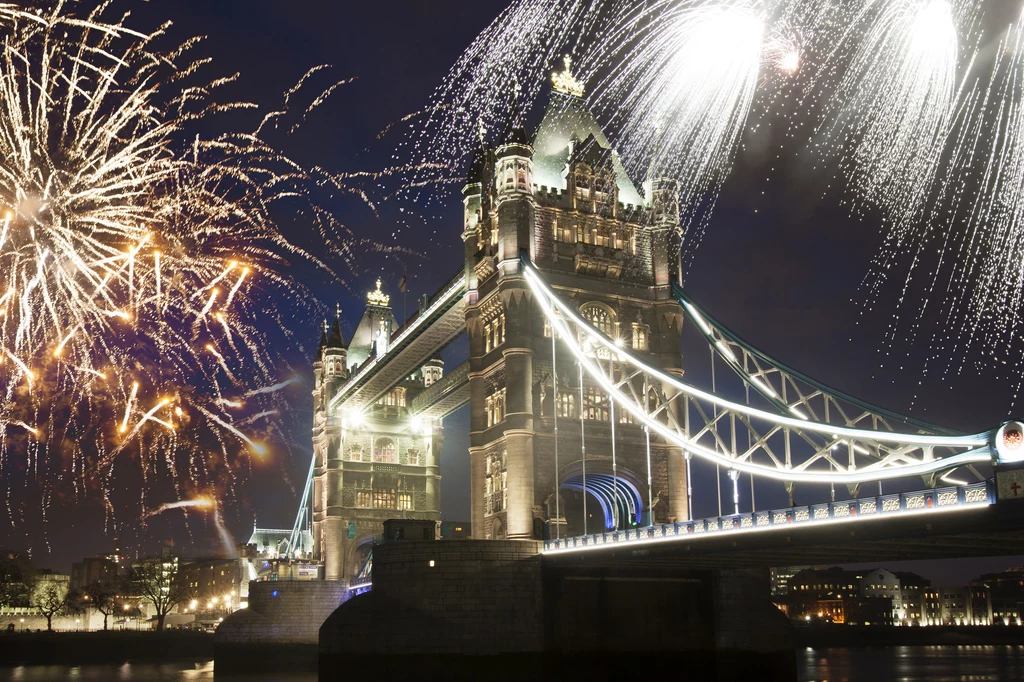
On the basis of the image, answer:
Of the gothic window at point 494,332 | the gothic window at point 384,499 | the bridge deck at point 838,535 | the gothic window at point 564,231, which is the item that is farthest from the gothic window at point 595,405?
the gothic window at point 384,499

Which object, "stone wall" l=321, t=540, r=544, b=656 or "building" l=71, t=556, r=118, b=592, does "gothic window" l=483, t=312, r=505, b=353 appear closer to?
"stone wall" l=321, t=540, r=544, b=656

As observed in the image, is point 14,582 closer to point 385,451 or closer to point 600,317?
point 385,451

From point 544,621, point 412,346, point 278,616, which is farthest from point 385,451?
point 544,621

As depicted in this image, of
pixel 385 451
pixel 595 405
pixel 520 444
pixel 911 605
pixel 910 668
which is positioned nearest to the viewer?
pixel 520 444

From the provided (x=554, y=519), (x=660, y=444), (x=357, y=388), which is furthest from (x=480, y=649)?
(x=357, y=388)

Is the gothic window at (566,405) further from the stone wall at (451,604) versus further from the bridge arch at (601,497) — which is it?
the stone wall at (451,604)
